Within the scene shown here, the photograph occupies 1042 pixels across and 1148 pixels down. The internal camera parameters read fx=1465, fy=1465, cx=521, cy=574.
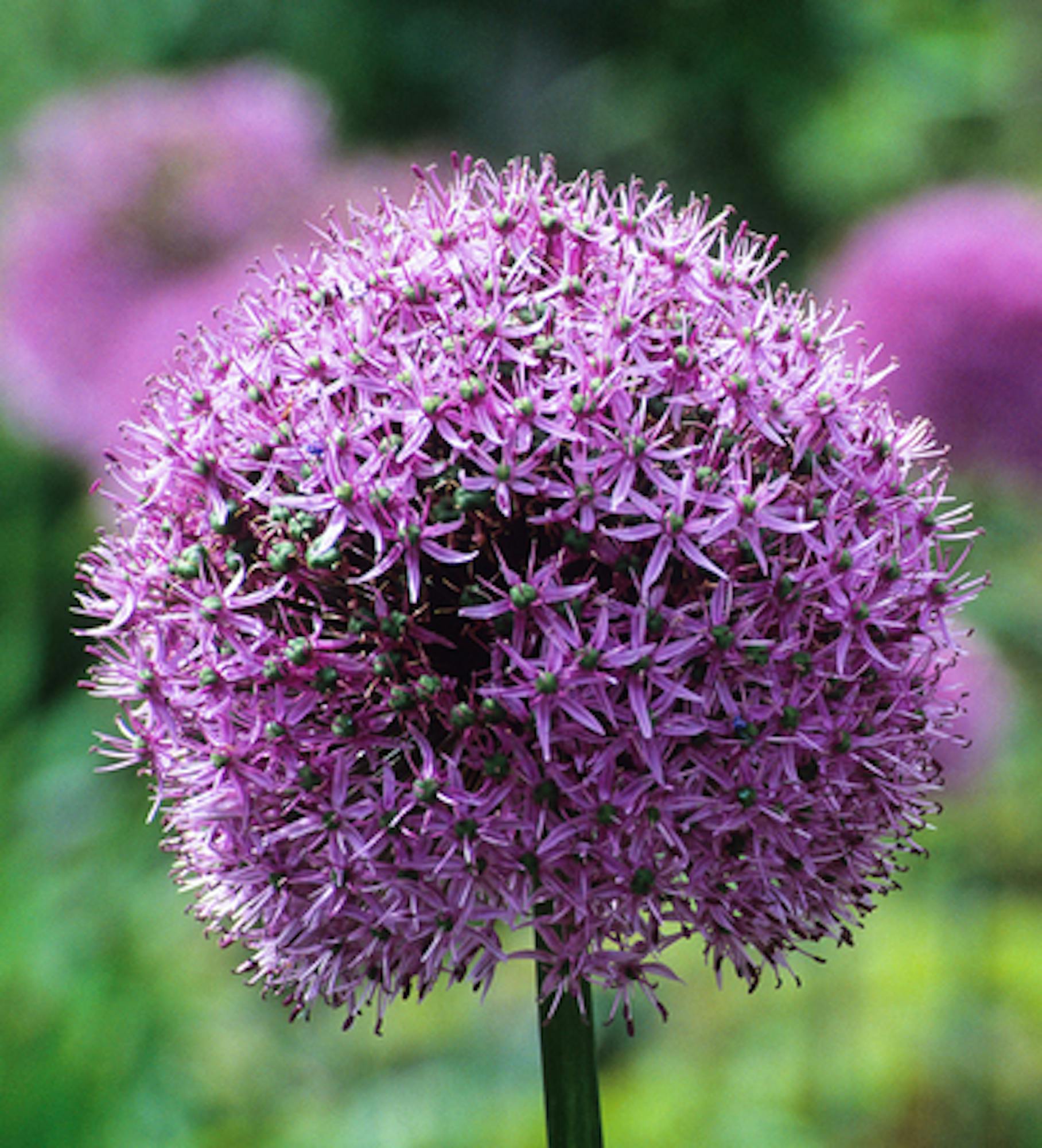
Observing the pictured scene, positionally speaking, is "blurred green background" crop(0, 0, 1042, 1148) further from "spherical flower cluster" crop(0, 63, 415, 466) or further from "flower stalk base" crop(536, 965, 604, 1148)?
"flower stalk base" crop(536, 965, 604, 1148)

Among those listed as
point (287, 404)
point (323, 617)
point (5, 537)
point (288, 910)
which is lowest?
point (288, 910)

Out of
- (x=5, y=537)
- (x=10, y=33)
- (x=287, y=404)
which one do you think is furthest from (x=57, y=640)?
(x=287, y=404)

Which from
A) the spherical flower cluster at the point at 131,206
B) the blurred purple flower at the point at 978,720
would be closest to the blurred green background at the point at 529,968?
the blurred purple flower at the point at 978,720

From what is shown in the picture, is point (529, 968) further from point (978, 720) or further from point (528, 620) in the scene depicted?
point (528, 620)

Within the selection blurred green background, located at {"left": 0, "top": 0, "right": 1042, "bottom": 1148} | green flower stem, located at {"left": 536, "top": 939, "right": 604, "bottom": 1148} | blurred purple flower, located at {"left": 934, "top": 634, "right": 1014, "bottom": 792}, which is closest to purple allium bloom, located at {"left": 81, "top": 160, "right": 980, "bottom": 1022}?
green flower stem, located at {"left": 536, "top": 939, "right": 604, "bottom": 1148}

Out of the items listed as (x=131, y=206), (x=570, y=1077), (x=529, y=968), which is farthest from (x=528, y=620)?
(x=131, y=206)

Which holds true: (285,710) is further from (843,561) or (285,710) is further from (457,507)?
(843,561)
